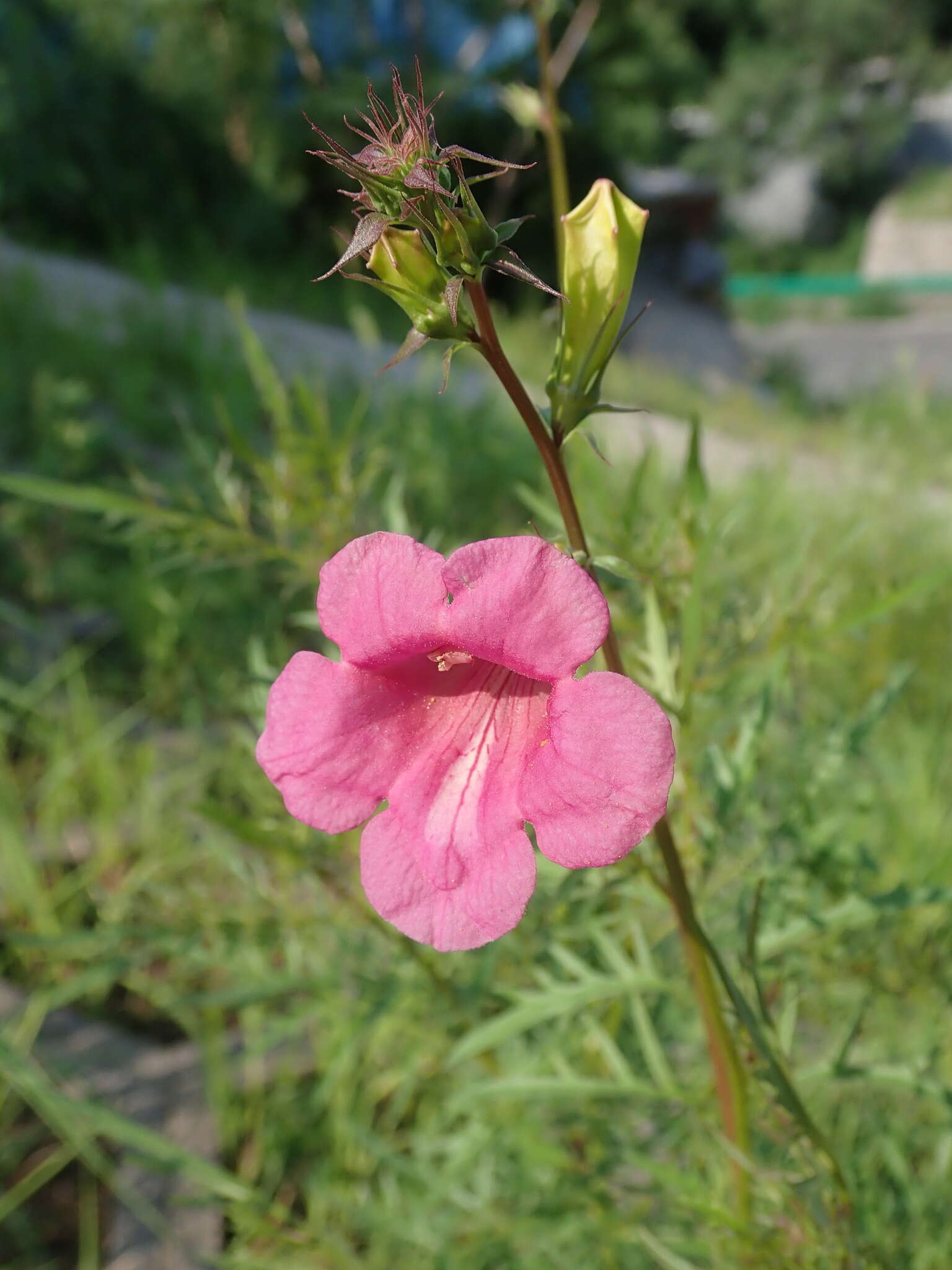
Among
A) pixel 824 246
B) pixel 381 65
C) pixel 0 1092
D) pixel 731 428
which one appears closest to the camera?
pixel 0 1092

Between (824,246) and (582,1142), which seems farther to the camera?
(824,246)

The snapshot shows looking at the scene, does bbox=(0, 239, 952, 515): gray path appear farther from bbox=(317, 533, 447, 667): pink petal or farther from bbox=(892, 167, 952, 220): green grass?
bbox=(892, 167, 952, 220): green grass

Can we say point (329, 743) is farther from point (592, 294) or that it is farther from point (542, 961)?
point (542, 961)

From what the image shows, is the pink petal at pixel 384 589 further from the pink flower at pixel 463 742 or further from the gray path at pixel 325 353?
the gray path at pixel 325 353

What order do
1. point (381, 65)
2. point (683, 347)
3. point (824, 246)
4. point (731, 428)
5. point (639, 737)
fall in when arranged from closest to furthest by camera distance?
point (639, 737)
point (731, 428)
point (381, 65)
point (683, 347)
point (824, 246)

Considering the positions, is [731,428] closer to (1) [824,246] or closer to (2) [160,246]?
(2) [160,246]

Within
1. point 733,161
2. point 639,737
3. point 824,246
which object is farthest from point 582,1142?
point 824,246

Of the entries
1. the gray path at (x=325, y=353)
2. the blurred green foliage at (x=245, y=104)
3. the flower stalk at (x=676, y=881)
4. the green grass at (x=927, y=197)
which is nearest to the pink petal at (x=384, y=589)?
the flower stalk at (x=676, y=881)
